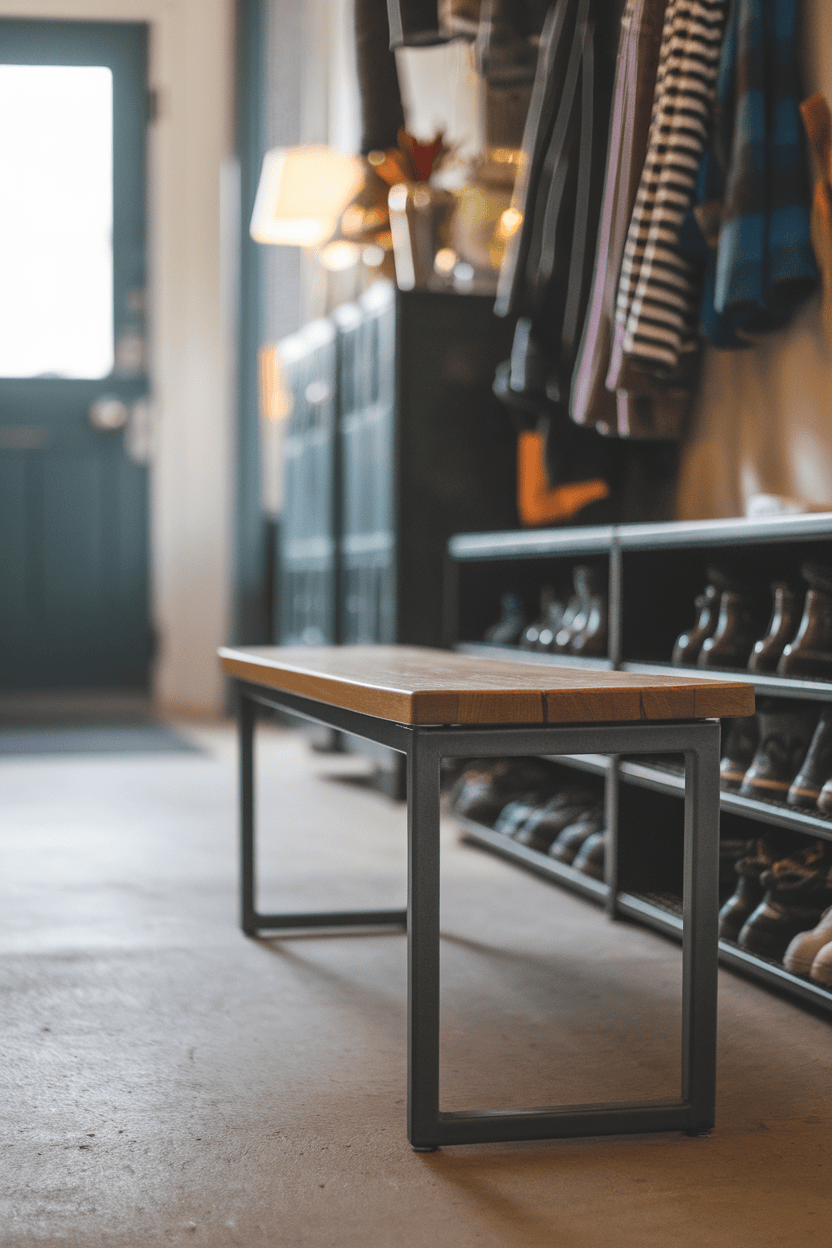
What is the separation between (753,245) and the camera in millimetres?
2201

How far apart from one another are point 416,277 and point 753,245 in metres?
1.58

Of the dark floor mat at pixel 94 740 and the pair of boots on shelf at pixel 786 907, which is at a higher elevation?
the pair of boots on shelf at pixel 786 907

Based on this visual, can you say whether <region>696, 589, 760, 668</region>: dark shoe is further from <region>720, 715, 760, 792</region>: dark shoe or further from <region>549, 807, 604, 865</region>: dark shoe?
<region>549, 807, 604, 865</region>: dark shoe

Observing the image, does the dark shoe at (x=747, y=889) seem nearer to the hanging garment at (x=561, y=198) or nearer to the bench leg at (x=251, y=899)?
the bench leg at (x=251, y=899)

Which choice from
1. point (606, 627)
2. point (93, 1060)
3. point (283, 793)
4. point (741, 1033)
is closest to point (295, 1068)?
point (93, 1060)

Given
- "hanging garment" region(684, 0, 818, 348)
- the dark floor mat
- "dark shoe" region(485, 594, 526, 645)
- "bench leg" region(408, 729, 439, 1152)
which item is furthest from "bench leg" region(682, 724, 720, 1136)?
the dark floor mat

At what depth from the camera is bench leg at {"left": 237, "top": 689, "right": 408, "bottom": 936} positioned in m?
2.23

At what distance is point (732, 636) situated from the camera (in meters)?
2.14

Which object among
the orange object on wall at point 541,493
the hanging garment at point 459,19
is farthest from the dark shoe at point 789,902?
the hanging garment at point 459,19

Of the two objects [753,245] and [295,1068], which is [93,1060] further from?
[753,245]

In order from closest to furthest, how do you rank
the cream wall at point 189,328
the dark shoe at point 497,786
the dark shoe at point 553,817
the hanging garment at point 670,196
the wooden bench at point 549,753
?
1. the wooden bench at point 549,753
2. the hanging garment at point 670,196
3. the dark shoe at point 553,817
4. the dark shoe at point 497,786
5. the cream wall at point 189,328

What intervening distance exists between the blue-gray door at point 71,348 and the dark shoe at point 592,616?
373 cm

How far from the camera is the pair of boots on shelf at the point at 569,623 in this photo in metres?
2.57

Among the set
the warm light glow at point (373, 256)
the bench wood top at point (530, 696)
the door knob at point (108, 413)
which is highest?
the warm light glow at point (373, 256)
